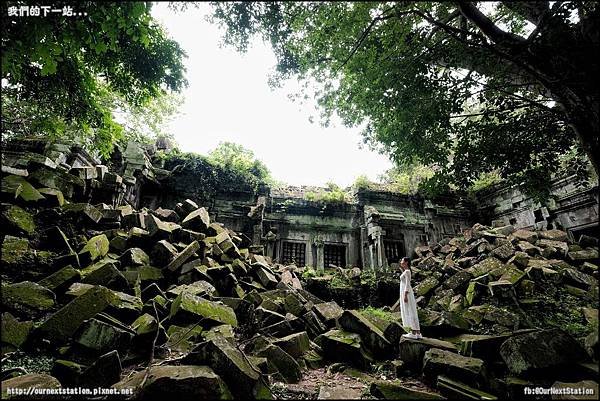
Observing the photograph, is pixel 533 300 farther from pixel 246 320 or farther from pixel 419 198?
pixel 419 198

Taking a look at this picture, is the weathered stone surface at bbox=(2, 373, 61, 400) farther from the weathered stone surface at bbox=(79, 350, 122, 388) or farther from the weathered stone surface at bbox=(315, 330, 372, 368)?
the weathered stone surface at bbox=(315, 330, 372, 368)

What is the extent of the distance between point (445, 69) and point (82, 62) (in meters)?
7.08

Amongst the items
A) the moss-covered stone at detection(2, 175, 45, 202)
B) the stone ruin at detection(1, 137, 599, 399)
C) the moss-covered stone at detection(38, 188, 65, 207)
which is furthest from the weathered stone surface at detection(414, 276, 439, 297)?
the moss-covered stone at detection(2, 175, 45, 202)

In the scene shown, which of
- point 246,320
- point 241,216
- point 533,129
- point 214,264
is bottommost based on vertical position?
point 246,320

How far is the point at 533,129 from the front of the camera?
509 centimetres

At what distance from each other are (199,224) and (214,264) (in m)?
1.57

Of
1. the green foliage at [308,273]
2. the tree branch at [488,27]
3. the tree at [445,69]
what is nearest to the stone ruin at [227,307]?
the green foliage at [308,273]

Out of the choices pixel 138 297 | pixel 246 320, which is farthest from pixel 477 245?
pixel 138 297

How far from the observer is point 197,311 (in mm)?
5008

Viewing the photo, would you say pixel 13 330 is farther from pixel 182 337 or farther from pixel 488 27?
pixel 488 27

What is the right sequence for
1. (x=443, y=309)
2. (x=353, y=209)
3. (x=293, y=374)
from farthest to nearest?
(x=353, y=209) → (x=443, y=309) → (x=293, y=374)

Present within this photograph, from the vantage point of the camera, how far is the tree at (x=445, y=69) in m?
3.21

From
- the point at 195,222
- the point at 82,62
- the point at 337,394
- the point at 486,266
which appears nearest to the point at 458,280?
the point at 486,266

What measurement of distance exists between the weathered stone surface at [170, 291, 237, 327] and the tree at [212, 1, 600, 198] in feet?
14.0
